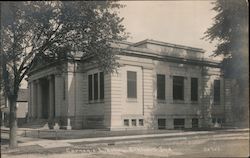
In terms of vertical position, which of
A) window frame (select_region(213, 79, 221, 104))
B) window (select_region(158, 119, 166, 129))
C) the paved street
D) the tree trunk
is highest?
window frame (select_region(213, 79, 221, 104))

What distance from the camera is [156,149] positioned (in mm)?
15516

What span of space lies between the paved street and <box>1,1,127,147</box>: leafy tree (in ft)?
7.51

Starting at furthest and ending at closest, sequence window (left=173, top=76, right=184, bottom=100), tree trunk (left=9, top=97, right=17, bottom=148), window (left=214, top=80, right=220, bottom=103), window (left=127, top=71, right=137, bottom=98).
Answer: window (left=127, top=71, right=137, bottom=98)
window (left=173, top=76, right=184, bottom=100)
window (left=214, top=80, right=220, bottom=103)
tree trunk (left=9, top=97, right=17, bottom=148)

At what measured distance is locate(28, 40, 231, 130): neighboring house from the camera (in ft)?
40.2

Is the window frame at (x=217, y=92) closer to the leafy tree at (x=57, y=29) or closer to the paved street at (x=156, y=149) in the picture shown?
the paved street at (x=156, y=149)

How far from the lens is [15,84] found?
479 inches

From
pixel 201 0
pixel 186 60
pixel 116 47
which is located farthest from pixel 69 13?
pixel 186 60

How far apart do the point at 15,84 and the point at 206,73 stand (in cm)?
667

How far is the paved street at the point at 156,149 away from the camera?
39.4ft

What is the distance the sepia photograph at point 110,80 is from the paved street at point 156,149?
5 cm

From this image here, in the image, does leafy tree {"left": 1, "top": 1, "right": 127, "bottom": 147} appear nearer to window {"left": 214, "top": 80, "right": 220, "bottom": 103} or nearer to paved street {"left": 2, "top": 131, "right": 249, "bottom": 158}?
paved street {"left": 2, "top": 131, "right": 249, "bottom": 158}

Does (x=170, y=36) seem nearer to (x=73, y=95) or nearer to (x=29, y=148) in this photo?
(x=29, y=148)

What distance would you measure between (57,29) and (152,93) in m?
13.4

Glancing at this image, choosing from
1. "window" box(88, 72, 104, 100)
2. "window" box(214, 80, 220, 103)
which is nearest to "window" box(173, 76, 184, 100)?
"window" box(214, 80, 220, 103)
